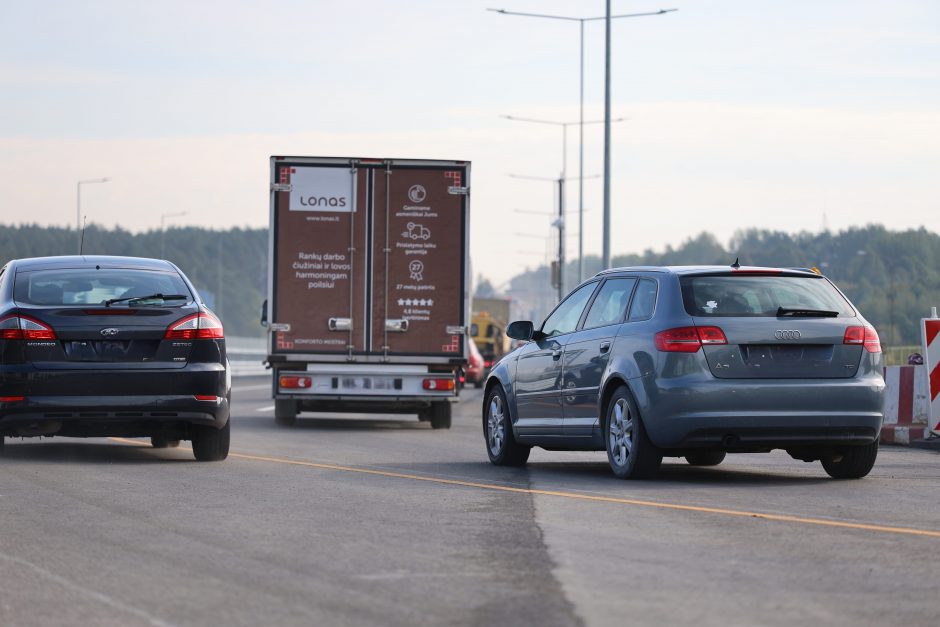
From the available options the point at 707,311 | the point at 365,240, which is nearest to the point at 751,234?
the point at 365,240

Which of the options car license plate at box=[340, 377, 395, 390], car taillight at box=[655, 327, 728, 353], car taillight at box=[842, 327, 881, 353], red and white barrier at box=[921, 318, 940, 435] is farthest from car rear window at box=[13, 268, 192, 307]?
car license plate at box=[340, 377, 395, 390]

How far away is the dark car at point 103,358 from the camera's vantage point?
12500mm

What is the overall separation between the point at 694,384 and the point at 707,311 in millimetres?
552

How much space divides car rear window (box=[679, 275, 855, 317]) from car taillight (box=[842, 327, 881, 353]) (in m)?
0.16

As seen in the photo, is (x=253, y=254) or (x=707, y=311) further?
(x=253, y=254)

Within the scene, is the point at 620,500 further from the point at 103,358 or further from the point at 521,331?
the point at 103,358

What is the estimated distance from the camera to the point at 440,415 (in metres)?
21.3

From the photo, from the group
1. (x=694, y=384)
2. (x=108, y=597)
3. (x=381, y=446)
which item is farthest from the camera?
(x=381, y=446)

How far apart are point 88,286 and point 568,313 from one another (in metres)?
3.78

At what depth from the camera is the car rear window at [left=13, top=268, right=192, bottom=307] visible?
12898 millimetres

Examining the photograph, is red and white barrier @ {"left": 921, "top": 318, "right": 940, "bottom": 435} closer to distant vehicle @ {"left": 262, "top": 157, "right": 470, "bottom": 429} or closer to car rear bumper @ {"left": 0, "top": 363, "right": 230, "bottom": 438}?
distant vehicle @ {"left": 262, "top": 157, "right": 470, "bottom": 429}

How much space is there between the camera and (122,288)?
43.2 ft

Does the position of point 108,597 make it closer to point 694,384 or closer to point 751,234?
point 694,384

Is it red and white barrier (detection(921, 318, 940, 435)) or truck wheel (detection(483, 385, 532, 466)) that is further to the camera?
red and white barrier (detection(921, 318, 940, 435))
